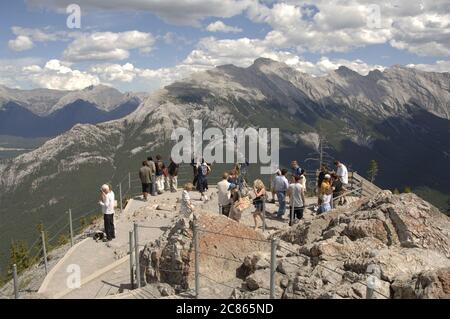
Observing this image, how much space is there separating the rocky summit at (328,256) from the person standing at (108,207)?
4.82 m

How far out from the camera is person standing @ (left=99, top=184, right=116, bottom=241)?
1739cm

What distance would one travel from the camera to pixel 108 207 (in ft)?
57.9

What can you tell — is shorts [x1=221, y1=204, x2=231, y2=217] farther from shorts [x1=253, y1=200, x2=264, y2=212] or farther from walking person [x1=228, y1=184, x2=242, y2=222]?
shorts [x1=253, y1=200, x2=264, y2=212]

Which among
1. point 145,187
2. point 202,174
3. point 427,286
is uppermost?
point 427,286

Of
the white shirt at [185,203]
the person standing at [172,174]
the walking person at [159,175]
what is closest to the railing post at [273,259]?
the white shirt at [185,203]

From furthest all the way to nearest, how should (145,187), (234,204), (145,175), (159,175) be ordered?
(159,175), (145,187), (145,175), (234,204)

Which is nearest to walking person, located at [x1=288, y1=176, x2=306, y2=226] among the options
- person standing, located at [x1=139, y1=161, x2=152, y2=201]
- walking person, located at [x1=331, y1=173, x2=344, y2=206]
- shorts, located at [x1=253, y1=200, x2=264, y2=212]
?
shorts, located at [x1=253, y1=200, x2=264, y2=212]

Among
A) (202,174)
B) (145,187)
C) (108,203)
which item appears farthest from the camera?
(202,174)

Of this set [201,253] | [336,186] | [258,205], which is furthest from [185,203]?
[336,186]

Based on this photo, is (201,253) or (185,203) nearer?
(201,253)

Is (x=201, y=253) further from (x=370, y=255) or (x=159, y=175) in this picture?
(x=159, y=175)

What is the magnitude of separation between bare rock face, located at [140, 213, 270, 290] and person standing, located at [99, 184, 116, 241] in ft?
15.4

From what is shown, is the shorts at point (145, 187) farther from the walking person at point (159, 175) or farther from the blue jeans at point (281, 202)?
the blue jeans at point (281, 202)

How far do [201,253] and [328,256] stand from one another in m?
3.53
